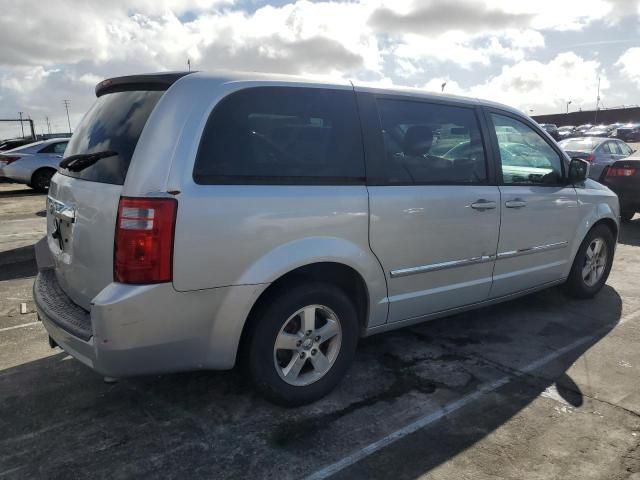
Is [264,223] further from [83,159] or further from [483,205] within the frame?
[483,205]

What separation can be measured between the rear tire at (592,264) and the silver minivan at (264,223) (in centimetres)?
144

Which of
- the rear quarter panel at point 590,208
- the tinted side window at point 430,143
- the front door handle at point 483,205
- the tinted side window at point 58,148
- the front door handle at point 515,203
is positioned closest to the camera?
the tinted side window at point 430,143

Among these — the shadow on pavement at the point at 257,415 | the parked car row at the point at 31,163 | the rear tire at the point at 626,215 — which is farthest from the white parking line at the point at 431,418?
the parked car row at the point at 31,163

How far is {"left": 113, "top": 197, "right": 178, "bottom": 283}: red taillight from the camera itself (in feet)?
8.07

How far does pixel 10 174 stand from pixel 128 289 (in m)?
14.3

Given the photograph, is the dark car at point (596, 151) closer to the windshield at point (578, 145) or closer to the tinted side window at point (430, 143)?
the windshield at point (578, 145)

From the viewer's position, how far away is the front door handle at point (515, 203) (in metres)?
3.97

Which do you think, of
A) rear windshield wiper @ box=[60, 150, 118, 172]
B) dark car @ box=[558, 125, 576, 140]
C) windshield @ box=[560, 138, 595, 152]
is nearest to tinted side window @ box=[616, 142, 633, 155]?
windshield @ box=[560, 138, 595, 152]

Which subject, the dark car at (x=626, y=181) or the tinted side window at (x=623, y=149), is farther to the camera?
the tinted side window at (x=623, y=149)

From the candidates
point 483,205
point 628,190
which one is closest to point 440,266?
point 483,205

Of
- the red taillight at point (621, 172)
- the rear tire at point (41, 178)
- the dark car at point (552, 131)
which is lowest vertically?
the rear tire at point (41, 178)

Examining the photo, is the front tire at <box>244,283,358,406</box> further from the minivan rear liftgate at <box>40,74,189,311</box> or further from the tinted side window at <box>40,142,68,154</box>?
the tinted side window at <box>40,142,68,154</box>

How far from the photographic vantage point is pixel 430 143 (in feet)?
11.8

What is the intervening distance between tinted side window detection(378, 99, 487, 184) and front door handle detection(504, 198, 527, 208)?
301mm
